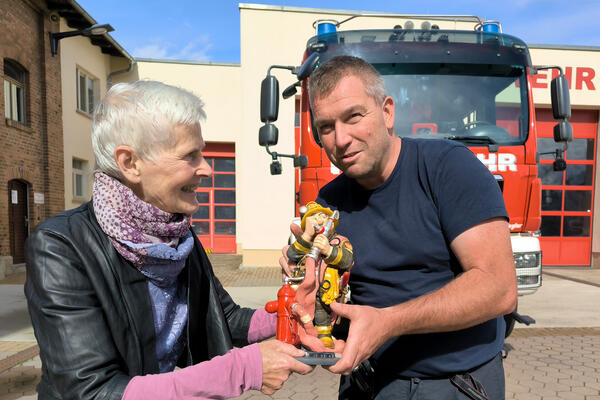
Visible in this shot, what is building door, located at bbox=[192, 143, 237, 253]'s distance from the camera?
13.1 metres

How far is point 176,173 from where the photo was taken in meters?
1.38

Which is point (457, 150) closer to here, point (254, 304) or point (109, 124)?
point (109, 124)

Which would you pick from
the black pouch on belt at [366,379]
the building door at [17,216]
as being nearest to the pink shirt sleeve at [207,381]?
the black pouch on belt at [366,379]

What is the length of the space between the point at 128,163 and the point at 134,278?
39 cm

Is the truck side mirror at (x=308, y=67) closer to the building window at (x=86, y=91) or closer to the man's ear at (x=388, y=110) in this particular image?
the man's ear at (x=388, y=110)

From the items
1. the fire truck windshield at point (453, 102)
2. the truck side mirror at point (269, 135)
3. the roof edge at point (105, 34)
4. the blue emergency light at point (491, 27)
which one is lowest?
the truck side mirror at point (269, 135)

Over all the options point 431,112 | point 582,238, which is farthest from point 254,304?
point 582,238

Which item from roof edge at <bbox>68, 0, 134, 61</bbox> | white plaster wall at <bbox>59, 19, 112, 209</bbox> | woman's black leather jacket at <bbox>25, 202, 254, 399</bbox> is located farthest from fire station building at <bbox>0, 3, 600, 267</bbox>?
woman's black leather jacket at <bbox>25, 202, 254, 399</bbox>

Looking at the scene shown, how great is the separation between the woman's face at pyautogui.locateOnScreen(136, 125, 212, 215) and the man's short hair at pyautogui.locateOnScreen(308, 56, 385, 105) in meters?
0.48

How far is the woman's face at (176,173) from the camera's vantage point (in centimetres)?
136

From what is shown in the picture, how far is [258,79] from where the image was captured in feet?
31.9

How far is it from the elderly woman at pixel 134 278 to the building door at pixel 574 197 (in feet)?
38.0

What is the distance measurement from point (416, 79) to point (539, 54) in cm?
838

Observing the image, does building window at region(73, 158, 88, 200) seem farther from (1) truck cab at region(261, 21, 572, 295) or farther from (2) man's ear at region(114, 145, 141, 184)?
(2) man's ear at region(114, 145, 141, 184)
